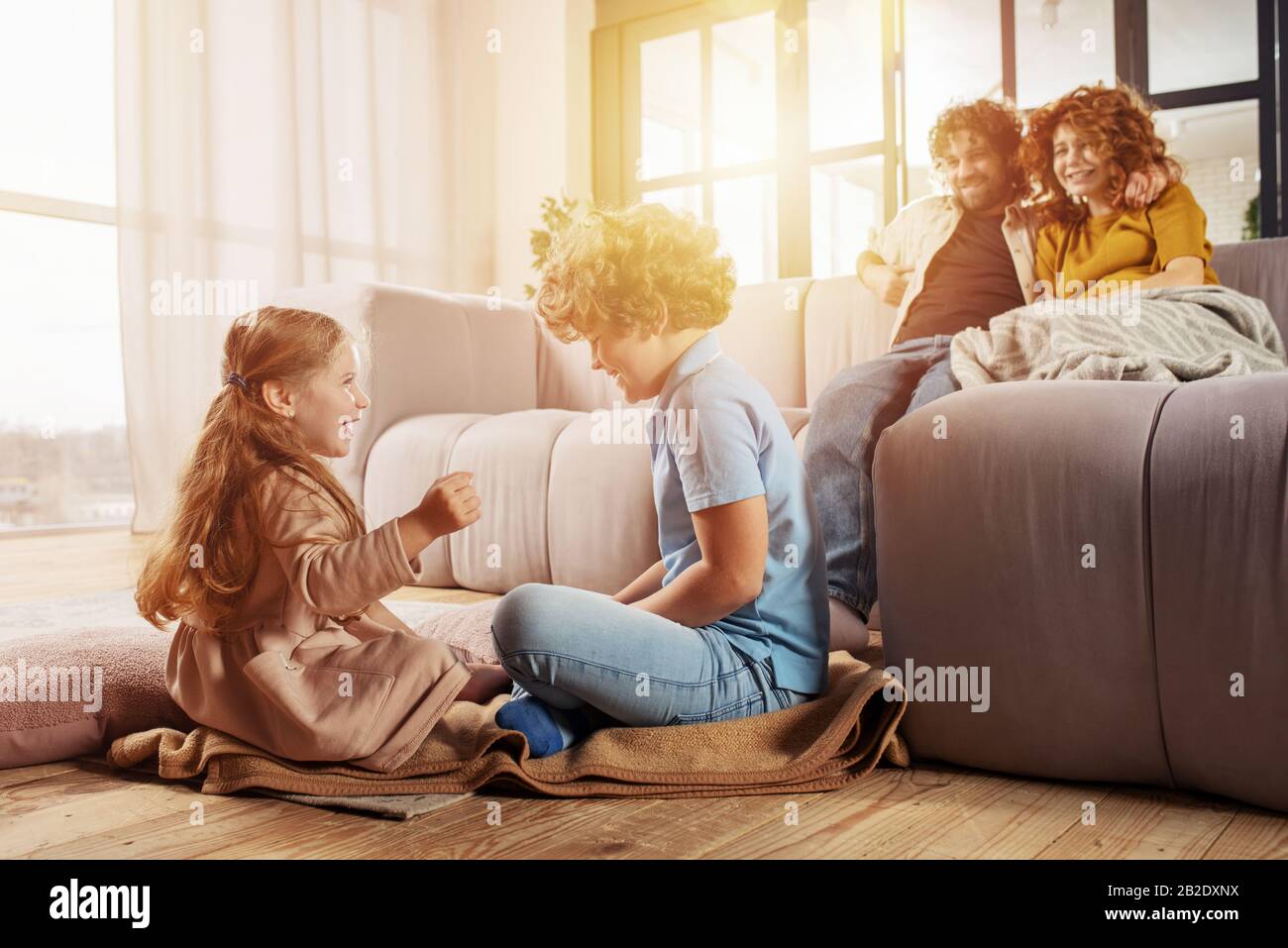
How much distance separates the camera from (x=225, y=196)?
3971 millimetres

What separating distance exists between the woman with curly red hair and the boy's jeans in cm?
111

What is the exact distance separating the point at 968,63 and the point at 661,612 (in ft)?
15.3

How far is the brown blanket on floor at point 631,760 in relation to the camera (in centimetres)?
102

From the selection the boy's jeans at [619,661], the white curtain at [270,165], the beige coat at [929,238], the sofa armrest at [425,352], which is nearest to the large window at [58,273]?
the white curtain at [270,165]

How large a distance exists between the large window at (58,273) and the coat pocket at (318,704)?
3.04 m

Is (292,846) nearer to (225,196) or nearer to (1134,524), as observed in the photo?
(1134,524)

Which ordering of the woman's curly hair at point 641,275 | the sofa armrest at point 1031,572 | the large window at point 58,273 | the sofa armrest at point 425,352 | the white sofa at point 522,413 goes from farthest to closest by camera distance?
the large window at point 58,273
the sofa armrest at point 425,352
the white sofa at point 522,413
the woman's curly hair at point 641,275
the sofa armrest at point 1031,572

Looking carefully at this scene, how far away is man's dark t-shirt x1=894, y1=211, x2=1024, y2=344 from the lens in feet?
6.46

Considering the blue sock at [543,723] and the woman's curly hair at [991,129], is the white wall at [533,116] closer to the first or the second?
the woman's curly hair at [991,129]

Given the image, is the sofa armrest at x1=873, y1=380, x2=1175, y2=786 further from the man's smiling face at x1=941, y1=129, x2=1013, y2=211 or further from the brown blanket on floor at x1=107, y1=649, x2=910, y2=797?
the man's smiling face at x1=941, y1=129, x2=1013, y2=211

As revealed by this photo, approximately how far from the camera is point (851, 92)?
4.57 metres
